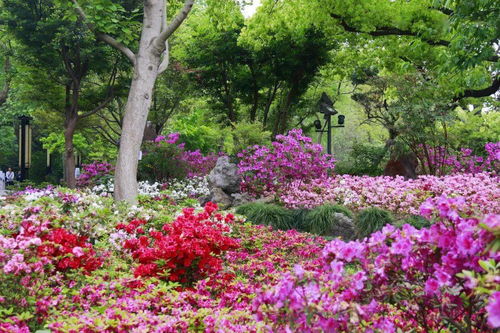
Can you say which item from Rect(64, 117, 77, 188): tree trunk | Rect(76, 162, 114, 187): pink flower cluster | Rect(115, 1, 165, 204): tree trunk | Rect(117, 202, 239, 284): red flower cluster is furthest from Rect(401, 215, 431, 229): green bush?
Rect(64, 117, 77, 188): tree trunk

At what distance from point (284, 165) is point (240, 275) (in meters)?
5.88

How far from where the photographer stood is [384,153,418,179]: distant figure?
13625mm

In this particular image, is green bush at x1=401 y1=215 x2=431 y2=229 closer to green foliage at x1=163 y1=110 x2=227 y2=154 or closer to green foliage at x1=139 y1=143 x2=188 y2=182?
green foliage at x1=139 y1=143 x2=188 y2=182

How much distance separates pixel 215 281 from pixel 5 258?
1.65m

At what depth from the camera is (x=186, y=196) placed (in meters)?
11.4

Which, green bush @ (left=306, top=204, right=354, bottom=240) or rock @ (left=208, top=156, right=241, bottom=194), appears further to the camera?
rock @ (left=208, top=156, right=241, bottom=194)

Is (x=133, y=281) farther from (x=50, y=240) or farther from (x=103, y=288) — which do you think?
(x=50, y=240)

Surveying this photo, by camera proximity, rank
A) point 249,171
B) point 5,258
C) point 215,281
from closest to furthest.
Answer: point 5,258, point 215,281, point 249,171

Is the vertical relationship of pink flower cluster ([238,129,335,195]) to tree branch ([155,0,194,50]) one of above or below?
below

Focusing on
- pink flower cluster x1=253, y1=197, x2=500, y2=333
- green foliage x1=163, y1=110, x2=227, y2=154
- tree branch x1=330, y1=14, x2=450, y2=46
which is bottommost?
pink flower cluster x1=253, y1=197, x2=500, y2=333

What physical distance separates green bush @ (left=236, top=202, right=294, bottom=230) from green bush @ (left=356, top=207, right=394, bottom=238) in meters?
1.28

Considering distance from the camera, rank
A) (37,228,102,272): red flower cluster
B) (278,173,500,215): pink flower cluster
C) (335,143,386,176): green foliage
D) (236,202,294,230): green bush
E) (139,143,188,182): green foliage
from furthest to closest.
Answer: (335,143,386,176): green foliage
(139,143,188,182): green foliage
(236,202,294,230): green bush
(278,173,500,215): pink flower cluster
(37,228,102,272): red flower cluster

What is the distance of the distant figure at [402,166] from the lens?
13.6 m

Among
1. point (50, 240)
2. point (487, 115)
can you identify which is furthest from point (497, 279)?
point (487, 115)
